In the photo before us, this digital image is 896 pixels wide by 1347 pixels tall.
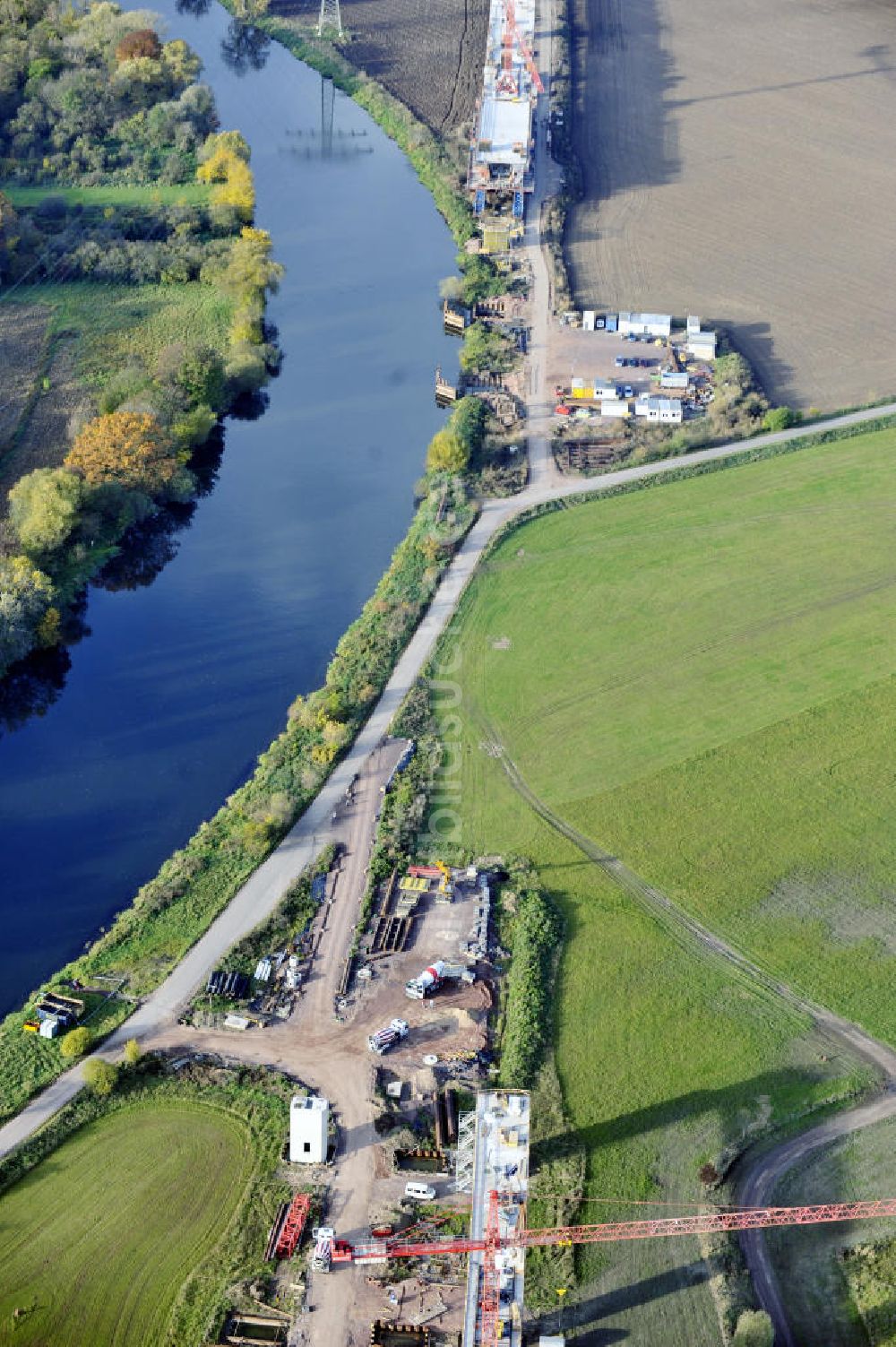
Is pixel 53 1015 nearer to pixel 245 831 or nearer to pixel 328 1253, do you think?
pixel 245 831

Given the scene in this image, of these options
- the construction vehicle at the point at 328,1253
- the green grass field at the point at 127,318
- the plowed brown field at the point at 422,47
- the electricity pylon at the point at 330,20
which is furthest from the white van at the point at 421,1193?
the electricity pylon at the point at 330,20

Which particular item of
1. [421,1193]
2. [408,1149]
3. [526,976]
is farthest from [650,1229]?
[526,976]

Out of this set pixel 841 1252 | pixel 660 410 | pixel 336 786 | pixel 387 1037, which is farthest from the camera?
pixel 660 410

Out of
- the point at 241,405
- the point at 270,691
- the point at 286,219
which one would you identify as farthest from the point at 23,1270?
the point at 286,219

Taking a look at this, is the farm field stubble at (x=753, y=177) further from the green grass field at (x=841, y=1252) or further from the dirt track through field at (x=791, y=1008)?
the green grass field at (x=841, y=1252)

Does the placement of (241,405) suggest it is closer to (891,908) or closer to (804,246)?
(804,246)

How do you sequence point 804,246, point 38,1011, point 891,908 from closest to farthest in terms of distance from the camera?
point 38,1011 < point 891,908 < point 804,246

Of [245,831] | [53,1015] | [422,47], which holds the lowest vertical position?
[53,1015]
